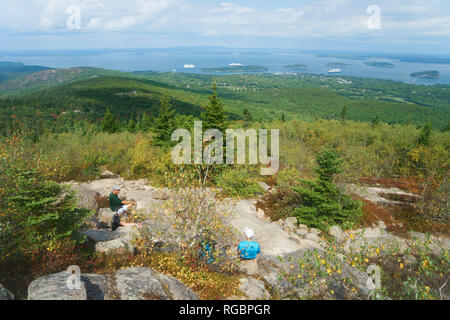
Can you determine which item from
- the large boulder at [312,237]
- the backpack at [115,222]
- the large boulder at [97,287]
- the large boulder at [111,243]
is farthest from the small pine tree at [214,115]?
the large boulder at [97,287]

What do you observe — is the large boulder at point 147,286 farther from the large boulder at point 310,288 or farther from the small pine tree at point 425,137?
the small pine tree at point 425,137

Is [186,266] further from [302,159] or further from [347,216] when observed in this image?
[302,159]

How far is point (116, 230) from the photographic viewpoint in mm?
9906

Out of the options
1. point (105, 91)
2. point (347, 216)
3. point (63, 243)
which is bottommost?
point (347, 216)

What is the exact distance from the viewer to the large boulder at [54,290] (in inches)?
166

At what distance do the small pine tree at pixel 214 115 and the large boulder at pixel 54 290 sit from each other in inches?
693

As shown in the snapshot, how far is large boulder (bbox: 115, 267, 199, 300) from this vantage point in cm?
496

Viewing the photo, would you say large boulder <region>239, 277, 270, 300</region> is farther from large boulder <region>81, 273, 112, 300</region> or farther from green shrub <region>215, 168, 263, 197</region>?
green shrub <region>215, 168, 263, 197</region>

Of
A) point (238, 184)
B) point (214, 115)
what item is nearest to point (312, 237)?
point (238, 184)

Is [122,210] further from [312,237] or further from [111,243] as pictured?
[312,237]

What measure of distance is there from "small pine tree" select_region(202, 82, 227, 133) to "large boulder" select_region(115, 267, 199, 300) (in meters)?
16.5

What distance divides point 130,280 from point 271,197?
15006 millimetres
